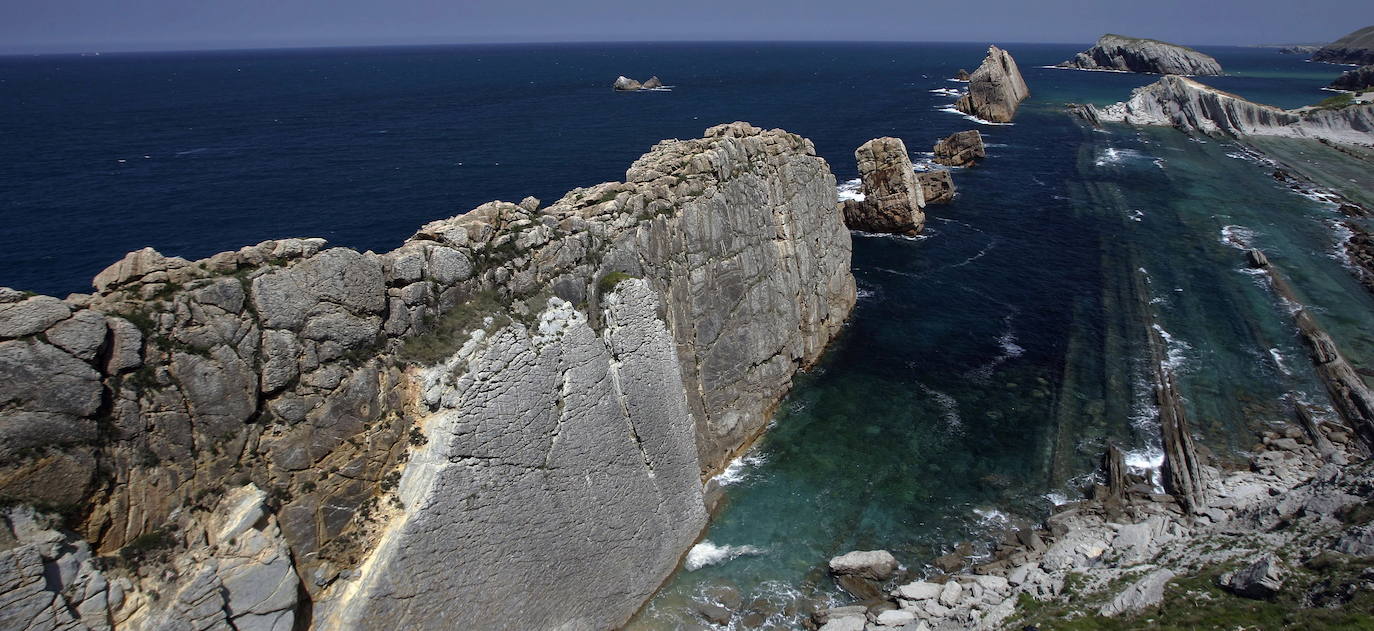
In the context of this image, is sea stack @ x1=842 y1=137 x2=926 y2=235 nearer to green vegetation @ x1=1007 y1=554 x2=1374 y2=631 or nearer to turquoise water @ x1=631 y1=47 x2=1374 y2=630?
turquoise water @ x1=631 y1=47 x2=1374 y2=630

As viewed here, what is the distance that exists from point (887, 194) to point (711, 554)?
48.8 metres

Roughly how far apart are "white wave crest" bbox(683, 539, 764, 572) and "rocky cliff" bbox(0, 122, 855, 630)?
717 mm

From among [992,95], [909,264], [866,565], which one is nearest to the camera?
[866,565]

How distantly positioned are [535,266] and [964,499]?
73.2 feet

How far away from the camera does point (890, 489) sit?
33812mm

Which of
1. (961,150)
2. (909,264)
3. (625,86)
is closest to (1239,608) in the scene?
(909,264)

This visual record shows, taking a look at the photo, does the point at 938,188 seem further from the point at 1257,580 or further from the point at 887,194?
the point at 1257,580

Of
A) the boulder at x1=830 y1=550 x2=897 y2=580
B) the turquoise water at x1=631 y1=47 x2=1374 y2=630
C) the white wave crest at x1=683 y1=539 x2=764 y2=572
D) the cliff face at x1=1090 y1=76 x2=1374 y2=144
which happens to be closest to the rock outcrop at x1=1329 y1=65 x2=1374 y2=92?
the cliff face at x1=1090 y1=76 x2=1374 y2=144

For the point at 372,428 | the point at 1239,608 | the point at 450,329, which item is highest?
the point at 450,329

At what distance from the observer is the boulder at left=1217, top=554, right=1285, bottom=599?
23.5 metres

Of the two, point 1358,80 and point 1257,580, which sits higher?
point 1358,80

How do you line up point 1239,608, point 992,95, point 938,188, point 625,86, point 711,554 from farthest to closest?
point 625,86
point 992,95
point 938,188
point 711,554
point 1239,608

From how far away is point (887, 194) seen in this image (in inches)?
2736

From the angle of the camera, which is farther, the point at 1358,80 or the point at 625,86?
the point at 625,86
